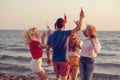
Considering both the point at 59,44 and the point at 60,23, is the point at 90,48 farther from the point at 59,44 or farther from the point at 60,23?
the point at 60,23

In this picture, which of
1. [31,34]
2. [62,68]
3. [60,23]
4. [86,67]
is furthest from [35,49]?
[86,67]

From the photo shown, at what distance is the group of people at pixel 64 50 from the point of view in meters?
8.45

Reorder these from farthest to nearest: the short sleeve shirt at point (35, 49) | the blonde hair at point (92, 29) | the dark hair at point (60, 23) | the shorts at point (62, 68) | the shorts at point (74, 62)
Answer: the shorts at point (74, 62), the short sleeve shirt at point (35, 49), the blonde hair at point (92, 29), the shorts at point (62, 68), the dark hair at point (60, 23)

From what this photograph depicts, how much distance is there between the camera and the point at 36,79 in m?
14.8

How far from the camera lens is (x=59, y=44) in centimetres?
850

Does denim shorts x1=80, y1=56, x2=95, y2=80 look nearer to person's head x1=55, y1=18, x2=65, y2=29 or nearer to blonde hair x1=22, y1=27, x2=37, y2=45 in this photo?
person's head x1=55, y1=18, x2=65, y2=29

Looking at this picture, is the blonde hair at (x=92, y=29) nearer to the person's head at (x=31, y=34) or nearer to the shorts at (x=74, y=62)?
the shorts at (x=74, y=62)

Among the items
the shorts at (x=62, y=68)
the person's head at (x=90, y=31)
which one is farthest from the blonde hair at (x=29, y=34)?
the person's head at (x=90, y=31)

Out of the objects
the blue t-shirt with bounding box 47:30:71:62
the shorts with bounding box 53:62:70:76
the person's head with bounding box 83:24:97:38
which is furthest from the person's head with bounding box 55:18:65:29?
the shorts with bounding box 53:62:70:76

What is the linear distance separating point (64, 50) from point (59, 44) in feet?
0.64

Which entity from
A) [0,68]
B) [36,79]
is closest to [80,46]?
[36,79]

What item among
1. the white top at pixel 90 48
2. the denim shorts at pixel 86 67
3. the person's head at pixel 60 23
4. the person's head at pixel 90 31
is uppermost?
→ the person's head at pixel 60 23

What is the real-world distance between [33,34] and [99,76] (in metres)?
8.13

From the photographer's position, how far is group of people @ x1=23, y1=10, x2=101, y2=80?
8445 mm
